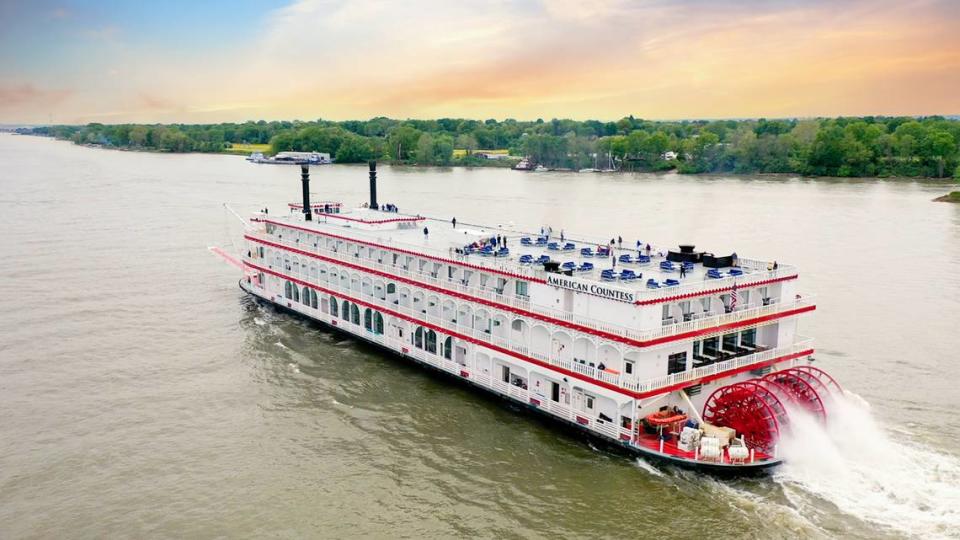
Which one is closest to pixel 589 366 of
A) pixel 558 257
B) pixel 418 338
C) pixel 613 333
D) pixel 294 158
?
pixel 613 333

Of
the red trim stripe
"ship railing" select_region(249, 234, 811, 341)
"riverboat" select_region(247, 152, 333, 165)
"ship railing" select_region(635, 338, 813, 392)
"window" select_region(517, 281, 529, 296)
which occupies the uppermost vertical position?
"riverboat" select_region(247, 152, 333, 165)

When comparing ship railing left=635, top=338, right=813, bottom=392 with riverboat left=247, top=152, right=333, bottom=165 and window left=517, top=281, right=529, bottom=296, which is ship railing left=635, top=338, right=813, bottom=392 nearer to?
window left=517, top=281, right=529, bottom=296

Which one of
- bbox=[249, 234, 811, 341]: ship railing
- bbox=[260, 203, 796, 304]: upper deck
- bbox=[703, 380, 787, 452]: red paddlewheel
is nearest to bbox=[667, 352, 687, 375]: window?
bbox=[249, 234, 811, 341]: ship railing

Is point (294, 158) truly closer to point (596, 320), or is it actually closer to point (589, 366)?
point (596, 320)

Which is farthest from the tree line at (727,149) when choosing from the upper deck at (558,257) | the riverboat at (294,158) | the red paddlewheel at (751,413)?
the red paddlewheel at (751,413)

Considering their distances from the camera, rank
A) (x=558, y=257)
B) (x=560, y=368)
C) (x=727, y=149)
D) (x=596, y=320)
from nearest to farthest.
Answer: (x=596, y=320) < (x=560, y=368) < (x=558, y=257) < (x=727, y=149)

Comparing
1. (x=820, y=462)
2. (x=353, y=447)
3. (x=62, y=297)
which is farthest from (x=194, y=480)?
(x=62, y=297)

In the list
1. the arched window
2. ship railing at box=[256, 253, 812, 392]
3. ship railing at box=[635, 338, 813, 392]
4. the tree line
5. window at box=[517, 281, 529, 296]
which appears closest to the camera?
ship railing at box=[635, 338, 813, 392]
